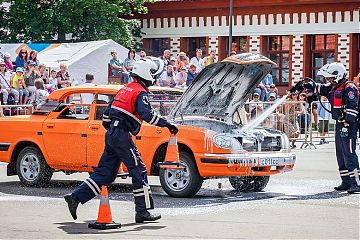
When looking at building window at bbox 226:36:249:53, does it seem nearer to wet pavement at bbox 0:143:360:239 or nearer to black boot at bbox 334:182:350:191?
wet pavement at bbox 0:143:360:239

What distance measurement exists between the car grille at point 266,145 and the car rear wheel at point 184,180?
0.82 m

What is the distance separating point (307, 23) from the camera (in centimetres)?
4672

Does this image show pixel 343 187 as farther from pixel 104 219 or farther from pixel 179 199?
pixel 104 219

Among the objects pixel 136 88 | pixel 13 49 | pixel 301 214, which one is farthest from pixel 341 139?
pixel 13 49

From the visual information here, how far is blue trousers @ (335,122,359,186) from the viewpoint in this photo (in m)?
17.2

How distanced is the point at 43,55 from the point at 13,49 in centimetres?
128

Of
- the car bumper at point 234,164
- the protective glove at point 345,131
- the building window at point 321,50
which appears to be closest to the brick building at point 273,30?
the building window at point 321,50

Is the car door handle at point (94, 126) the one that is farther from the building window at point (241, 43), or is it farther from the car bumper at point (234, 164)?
the building window at point (241, 43)

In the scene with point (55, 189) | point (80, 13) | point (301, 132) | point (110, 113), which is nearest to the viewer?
point (110, 113)

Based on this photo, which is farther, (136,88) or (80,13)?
(80,13)

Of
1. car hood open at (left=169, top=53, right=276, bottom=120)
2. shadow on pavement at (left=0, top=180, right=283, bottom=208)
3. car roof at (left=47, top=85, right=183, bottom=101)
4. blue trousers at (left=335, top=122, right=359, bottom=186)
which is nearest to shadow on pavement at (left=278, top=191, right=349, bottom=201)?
shadow on pavement at (left=0, top=180, right=283, bottom=208)

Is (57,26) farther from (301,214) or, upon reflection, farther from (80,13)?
(301,214)

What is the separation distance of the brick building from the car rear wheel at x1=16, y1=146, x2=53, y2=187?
96.3ft

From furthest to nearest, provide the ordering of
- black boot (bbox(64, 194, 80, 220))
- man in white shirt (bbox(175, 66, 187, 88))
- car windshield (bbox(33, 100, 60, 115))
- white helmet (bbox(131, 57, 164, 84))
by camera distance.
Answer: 1. man in white shirt (bbox(175, 66, 187, 88))
2. car windshield (bbox(33, 100, 60, 115))
3. white helmet (bbox(131, 57, 164, 84))
4. black boot (bbox(64, 194, 80, 220))
